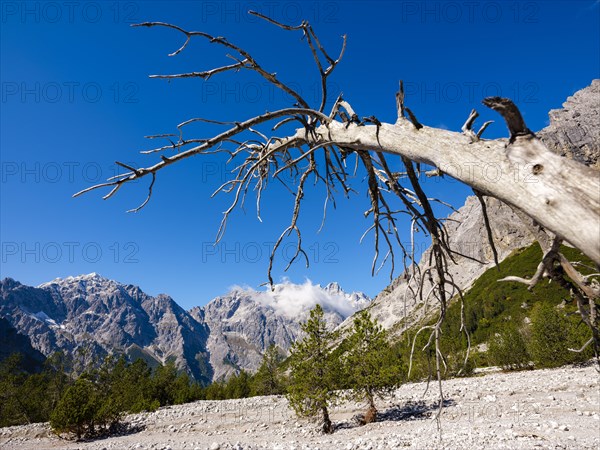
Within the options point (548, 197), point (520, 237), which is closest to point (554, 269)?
point (548, 197)

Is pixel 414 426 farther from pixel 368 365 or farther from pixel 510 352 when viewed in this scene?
pixel 510 352

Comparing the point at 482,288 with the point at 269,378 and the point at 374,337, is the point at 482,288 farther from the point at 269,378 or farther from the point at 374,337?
the point at 374,337

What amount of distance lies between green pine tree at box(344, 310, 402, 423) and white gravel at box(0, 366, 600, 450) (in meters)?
0.87

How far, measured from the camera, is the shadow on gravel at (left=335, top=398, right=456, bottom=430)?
45.4ft

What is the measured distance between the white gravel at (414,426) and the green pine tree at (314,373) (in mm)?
929

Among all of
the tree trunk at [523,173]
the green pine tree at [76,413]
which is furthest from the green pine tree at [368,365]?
the green pine tree at [76,413]

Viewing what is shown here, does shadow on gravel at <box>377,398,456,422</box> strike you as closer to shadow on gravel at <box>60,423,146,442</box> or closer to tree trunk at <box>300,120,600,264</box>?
shadow on gravel at <box>60,423,146,442</box>

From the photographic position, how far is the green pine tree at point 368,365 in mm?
14258

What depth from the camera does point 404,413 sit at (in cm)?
1474

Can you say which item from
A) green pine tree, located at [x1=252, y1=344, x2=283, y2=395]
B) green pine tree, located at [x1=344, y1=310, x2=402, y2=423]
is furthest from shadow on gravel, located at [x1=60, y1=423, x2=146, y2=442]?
green pine tree, located at [x1=252, y1=344, x2=283, y2=395]

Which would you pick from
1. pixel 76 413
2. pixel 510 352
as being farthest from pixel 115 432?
pixel 510 352

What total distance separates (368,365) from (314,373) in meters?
2.41

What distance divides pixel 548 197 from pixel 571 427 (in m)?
10.6

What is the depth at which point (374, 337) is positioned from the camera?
51.1ft
